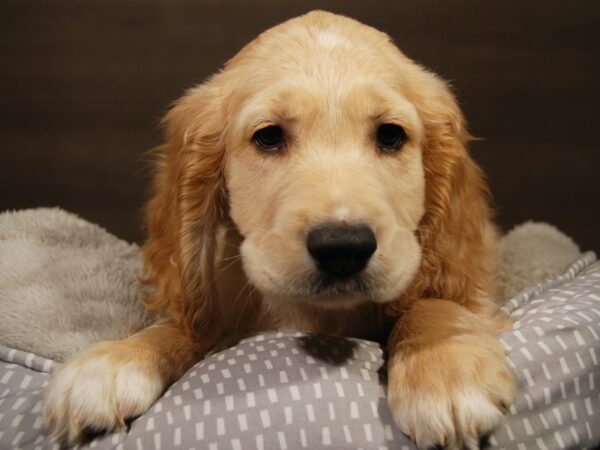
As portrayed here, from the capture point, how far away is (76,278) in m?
1.94

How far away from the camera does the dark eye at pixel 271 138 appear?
148cm

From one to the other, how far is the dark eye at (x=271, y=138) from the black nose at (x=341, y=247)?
39 cm

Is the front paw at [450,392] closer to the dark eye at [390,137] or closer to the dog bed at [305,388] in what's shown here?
the dog bed at [305,388]

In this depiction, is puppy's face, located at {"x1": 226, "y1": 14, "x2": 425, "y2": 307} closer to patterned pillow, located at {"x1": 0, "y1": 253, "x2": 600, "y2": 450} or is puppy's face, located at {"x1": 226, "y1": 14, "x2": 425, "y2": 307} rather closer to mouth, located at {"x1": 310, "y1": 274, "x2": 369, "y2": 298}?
mouth, located at {"x1": 310, "y1": 274, "x2": 369, "y2": 298}

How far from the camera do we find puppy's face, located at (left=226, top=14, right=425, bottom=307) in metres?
1.19

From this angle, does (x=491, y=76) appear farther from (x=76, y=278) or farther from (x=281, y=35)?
(x=76, y=278)

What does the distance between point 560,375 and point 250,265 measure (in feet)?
2.29

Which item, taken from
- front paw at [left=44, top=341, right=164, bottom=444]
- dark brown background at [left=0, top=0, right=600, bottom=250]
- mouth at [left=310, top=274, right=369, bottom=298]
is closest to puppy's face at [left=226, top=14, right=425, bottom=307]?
mouth at [left=310, top=274, right=369, bottom=298]

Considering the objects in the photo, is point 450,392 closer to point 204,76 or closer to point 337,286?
point 337,286

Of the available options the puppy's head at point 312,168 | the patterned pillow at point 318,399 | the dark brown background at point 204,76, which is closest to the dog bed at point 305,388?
the patterned pillow at point 318,399

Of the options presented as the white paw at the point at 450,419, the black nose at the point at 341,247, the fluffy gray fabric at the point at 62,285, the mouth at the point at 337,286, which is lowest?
the fluffy gray fabric at the point at 62,285

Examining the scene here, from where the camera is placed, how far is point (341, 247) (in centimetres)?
113

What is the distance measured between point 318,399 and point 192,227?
2.08 feet

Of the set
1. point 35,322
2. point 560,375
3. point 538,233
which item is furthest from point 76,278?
point 538,233
